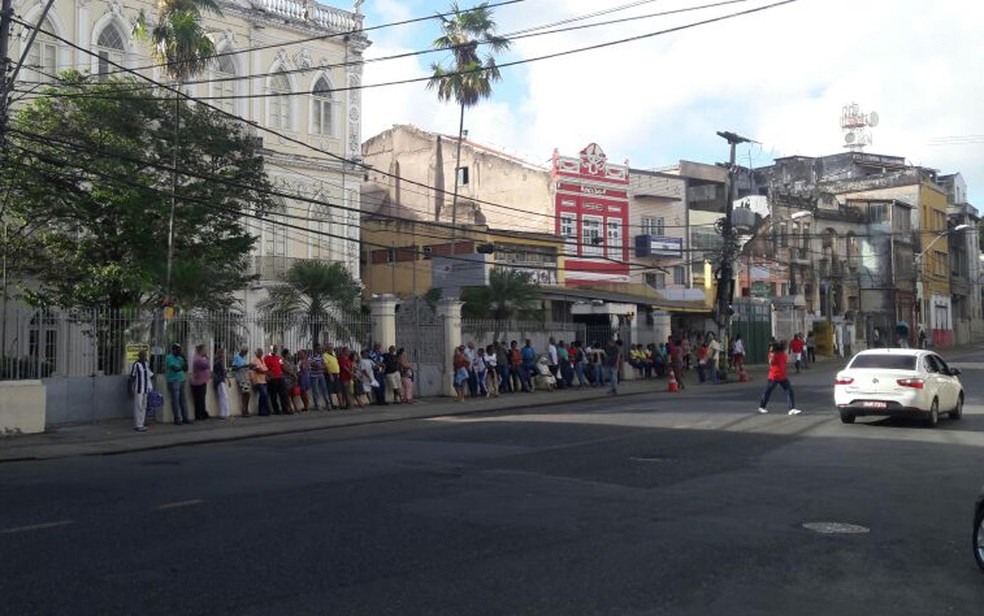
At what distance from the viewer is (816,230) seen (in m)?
60.8

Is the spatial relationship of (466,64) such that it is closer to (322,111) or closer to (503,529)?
(322,111)

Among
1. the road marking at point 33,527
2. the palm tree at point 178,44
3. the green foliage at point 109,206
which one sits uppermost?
the palm tree at point 178,44

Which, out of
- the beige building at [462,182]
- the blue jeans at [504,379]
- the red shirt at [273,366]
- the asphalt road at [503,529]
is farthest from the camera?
the beige building at [462,182]

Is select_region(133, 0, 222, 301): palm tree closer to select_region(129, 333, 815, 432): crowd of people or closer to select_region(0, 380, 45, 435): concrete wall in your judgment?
select_region(129, 333, 815, 432): crowd of people

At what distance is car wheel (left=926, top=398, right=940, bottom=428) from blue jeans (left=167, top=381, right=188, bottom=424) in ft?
49.0

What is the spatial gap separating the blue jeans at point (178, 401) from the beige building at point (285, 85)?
12633 millimetres

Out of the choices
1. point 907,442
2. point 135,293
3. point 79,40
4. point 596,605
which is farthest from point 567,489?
point 79,40

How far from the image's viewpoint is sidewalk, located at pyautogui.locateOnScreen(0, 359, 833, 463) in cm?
1653

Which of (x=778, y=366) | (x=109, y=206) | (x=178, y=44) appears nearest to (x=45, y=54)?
(x=178, y=44)

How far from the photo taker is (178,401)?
813 inches

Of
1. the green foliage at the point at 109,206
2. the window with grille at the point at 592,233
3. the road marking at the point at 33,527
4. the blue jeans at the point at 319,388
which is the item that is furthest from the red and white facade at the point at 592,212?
the road marking at the point at 33,527

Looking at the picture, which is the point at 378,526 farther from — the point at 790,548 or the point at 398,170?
the point at 398,170

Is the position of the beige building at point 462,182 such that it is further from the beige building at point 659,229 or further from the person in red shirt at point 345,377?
the person in red shirt at point 345,377

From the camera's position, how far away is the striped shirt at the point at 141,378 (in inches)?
765
